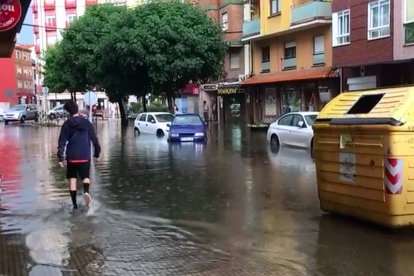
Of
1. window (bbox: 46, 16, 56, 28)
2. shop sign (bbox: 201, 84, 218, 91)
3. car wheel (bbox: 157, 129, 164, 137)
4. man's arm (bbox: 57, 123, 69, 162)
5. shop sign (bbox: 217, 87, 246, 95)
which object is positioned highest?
window (bbox: 46, 16, 56, 28)

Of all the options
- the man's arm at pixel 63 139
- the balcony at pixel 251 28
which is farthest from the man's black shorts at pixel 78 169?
the balcony at pixel 251 28

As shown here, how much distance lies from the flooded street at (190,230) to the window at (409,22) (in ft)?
39.0

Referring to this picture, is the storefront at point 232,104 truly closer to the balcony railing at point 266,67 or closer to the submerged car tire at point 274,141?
the balcony railing at point 266,67

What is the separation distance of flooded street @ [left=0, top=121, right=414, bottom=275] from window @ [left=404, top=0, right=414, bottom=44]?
39.0 feet

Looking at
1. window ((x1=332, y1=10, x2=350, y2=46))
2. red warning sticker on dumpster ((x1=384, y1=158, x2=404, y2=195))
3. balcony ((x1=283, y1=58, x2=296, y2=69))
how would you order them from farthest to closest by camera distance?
1. balcony ((x1=283, y1=58, x2=296, y2=69))
2. window ((x1=332, y1=10, x2=350, y2=46))
3. red warning sticker on dumpster ((x1=384, y1=158, x2=404, y2=195))

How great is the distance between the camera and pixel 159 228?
8.16 m

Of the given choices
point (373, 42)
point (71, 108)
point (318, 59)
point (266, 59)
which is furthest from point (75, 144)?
point (266, 59)

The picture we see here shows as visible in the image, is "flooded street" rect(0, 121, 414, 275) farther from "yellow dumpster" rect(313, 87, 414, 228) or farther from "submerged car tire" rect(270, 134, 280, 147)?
"submerged car tire" rect(270, 134, 280, 147)

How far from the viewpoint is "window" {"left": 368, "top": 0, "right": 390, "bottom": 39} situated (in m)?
25.5

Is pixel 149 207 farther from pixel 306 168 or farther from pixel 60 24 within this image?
pixel 60 24

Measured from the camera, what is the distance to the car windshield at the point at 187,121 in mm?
26597

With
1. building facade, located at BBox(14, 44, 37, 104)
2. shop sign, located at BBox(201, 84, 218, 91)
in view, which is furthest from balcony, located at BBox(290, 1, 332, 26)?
building facade, located at BBox(14, 44, 37, 104)

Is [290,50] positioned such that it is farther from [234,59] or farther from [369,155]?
[369,155]

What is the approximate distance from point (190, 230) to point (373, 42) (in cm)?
2070
